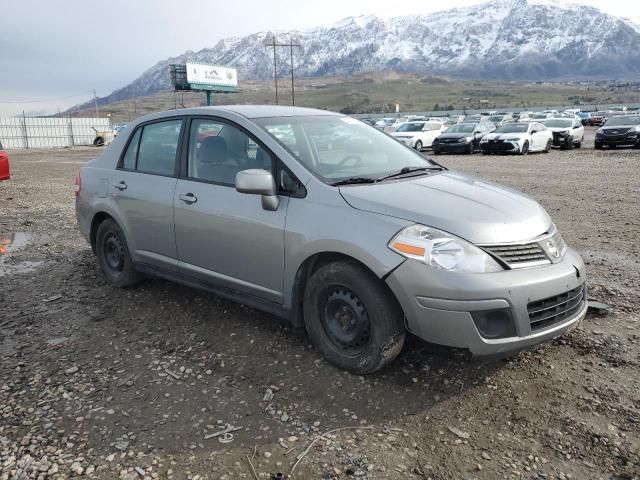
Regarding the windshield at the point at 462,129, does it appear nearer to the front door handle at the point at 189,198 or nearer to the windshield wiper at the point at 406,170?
the windshield wiper at the point at 406,170

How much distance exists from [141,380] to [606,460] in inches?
109

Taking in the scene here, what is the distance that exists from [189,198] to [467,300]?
2.36 meters

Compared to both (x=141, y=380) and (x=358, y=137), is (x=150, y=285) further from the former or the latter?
(x=358, y=137)

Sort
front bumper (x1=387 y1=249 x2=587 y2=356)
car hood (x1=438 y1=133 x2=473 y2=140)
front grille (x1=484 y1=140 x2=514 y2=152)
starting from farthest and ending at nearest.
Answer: car hood (x1=438 y1=133 x2=473 y2=140), front grille (x1=484 y1=140 x2=514 y2=152), front bumper (x1=387 y1=249 x2=587 y2=356)

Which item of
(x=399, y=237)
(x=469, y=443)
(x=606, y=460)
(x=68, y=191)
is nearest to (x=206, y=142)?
(x=399, y=237)

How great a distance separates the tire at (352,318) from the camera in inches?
133

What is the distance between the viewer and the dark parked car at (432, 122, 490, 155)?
79.9 ft

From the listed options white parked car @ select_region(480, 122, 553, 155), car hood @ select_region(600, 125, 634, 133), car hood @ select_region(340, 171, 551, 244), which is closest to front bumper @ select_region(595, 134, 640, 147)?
car hood @ select_region(600, 125, 634, 133)

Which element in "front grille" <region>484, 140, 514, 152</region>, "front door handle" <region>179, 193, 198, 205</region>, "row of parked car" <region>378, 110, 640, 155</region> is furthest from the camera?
"row of parked car" <region>378, 110, 640, 155</region>

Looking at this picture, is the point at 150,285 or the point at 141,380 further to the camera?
the point at 150,285

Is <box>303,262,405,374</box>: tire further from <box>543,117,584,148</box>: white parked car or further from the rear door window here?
<box>543,117,584,148</box>: white parked car

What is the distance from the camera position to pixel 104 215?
18.0 ft

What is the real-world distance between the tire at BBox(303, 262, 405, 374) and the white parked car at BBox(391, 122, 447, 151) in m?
23.2

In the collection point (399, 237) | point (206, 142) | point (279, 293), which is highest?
point (206, 142)
